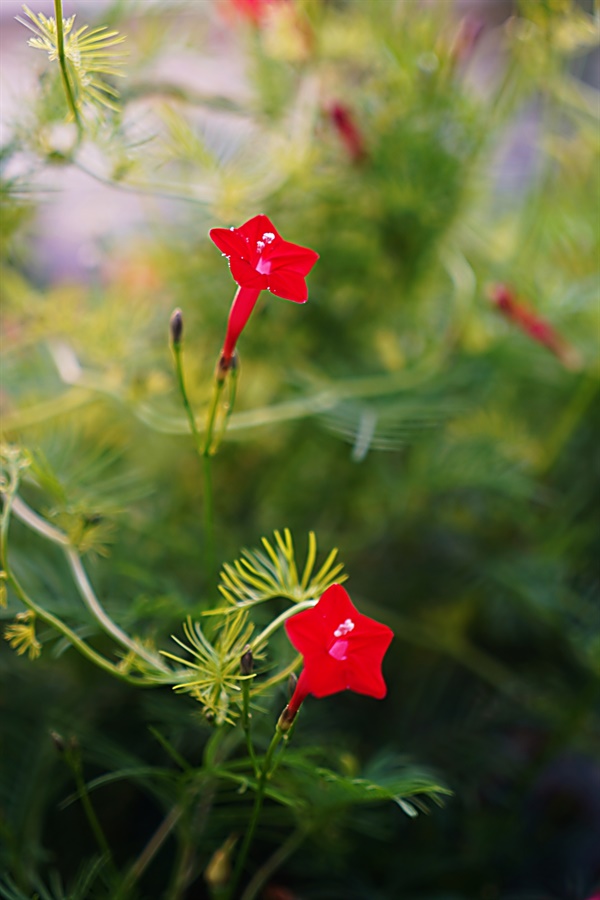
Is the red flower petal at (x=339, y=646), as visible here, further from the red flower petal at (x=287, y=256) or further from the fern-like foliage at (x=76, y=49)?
the fern-like foliage at (x=76, y=49)

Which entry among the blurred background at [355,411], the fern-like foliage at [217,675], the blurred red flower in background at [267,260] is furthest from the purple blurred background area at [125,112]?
the fern-like foliage at [217,675]

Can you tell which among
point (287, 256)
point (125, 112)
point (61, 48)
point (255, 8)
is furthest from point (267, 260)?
point (255, 8)

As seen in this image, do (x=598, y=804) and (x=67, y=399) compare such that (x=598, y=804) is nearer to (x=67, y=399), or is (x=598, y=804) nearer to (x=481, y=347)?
(x=481, y=347)

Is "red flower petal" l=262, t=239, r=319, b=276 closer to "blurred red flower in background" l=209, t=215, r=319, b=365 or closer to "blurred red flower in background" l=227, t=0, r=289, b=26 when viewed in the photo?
"blurred red flower in background" l=209, t=215, r=319, b=365

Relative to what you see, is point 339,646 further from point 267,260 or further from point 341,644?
point 267,260

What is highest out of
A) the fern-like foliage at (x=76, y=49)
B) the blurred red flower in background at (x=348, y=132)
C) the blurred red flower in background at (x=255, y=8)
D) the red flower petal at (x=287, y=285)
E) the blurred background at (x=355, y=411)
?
the blurred red flower in background at (x=255, y=8)
